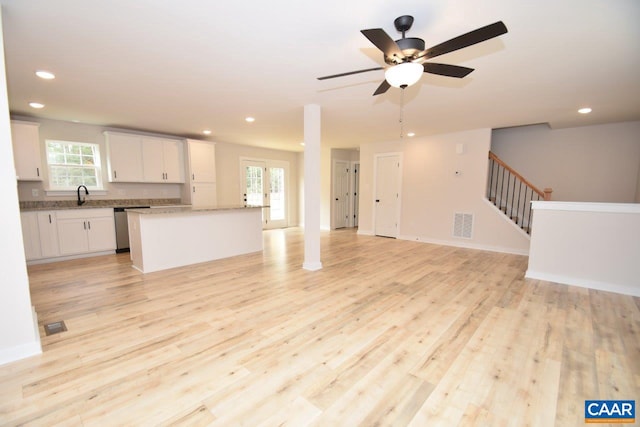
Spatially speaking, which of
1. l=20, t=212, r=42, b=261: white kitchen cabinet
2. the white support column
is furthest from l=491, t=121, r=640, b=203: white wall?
Answer: l=20, t=212, r=42, b=261: white kitchen cabinet

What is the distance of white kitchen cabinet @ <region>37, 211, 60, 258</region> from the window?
756 mm

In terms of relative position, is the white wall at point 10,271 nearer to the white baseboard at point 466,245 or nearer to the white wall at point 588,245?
the white wall at point 588,245

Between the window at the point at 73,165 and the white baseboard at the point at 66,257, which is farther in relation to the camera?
the window at the point at 73,165

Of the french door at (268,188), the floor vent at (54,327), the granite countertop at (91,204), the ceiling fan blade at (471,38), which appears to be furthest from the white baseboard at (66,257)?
the ceiling fan blade at (471,38)

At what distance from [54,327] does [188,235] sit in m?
2.12

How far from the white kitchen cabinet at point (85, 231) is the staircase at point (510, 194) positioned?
767 cm

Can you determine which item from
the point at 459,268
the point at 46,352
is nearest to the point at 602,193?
the point at 459,268

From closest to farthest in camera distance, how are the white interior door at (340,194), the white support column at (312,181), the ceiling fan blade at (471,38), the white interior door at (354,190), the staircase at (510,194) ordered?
the ceiling fan blade at (471,38) < the white support column at (312,181) < the staircase at (510,194) < the white interior door at (340,194) < the white interior door at (354,190)

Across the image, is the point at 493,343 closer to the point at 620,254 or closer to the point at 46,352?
the point at 620,254

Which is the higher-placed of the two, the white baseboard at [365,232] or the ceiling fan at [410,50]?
the ceiling fan at [410,50]

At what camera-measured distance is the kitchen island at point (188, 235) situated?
405cm

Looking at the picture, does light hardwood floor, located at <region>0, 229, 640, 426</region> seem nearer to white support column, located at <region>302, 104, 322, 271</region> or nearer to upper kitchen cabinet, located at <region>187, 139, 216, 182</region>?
white support column, located at <region>302, 104, 322, 271</region>

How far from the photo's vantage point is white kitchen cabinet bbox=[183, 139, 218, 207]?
6.21m

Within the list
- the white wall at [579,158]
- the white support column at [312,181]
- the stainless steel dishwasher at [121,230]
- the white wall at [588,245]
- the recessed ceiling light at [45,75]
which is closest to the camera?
the recessed ceiling light at [45,75]
